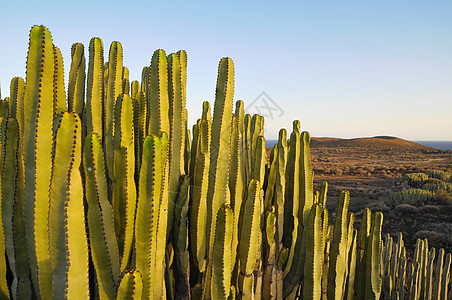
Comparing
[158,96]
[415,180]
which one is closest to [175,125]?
[158,96]

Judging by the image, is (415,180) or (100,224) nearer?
(100,224)

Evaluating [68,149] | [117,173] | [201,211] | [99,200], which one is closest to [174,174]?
[201,211]

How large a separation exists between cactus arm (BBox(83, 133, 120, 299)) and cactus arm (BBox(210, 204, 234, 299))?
0.57 metres

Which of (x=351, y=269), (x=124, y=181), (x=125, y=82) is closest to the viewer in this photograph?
(x=124, y=181)

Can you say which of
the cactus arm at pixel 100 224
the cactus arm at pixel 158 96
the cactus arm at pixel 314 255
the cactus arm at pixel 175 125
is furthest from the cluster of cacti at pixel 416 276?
the cactus arm at pixel 100 224

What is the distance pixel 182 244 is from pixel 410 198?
15587 mm

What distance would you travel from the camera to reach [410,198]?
1495 cm

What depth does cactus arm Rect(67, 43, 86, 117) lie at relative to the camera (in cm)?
257

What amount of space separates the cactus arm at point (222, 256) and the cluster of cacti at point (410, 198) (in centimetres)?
1508

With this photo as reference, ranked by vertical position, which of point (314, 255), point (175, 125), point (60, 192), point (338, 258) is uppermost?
point (175, 125)

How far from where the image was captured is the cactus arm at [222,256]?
191 centimetres

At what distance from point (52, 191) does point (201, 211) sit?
1.11 meters

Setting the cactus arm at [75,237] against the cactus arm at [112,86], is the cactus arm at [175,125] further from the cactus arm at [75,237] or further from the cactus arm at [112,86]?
the cactus arm at [75,237]

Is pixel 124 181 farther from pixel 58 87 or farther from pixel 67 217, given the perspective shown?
pixel 58 87
